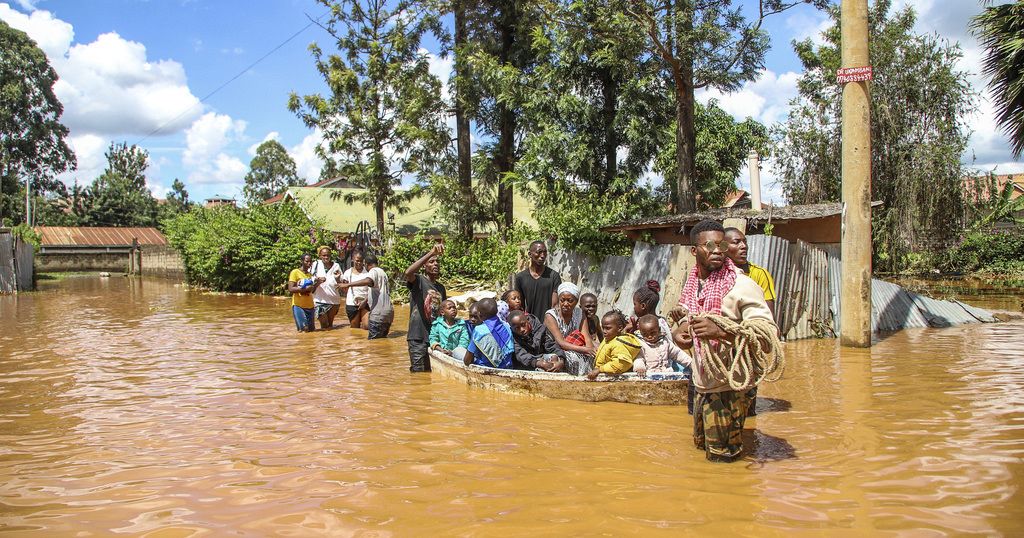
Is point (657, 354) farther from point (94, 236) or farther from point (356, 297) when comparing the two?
point (94, 236)

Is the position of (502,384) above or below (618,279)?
below

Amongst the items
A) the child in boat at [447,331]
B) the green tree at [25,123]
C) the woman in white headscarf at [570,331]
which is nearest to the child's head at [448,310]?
the child in boat at [447,331]

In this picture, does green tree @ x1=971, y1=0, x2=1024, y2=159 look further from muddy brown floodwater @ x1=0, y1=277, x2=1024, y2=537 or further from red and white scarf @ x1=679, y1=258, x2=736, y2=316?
red and white scarf @ x1=679, y1=258, x2=736, y2=316

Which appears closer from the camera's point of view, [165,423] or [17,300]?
[165,423]

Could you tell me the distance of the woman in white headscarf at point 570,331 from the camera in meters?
7.39

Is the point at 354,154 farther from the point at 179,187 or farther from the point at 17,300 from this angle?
the point at 179,187

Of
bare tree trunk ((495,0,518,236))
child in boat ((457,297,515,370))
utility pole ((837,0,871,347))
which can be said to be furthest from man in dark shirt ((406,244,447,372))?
bare tree trunk ((495,0,518,236))

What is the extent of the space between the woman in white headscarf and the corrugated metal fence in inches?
126

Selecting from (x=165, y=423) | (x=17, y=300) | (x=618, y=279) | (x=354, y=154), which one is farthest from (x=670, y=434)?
(x=17, y=300)

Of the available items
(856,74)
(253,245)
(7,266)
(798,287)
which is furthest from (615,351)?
(7,266)

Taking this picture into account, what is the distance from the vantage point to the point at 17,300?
21656 millimetres

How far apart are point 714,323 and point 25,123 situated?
59.5 meters

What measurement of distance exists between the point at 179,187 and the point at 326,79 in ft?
155

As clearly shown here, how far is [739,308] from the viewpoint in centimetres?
438
